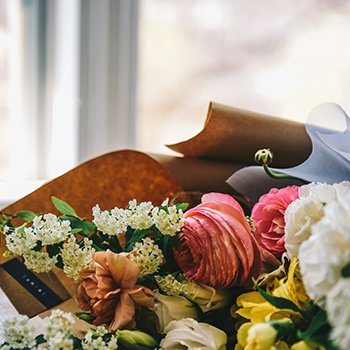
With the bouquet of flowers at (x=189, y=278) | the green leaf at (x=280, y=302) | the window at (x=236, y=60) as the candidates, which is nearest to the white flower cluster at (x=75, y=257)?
the bouquet of flowers at (x=189, y=278)

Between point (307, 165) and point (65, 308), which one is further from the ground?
point (307, 165)

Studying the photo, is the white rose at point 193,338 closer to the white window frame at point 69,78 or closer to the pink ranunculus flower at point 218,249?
the pink ranunculus flower at point 218,249

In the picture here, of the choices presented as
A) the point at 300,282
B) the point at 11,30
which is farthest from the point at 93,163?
the point at 11,30

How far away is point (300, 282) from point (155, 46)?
3.54 feet

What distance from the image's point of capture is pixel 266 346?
132 mm

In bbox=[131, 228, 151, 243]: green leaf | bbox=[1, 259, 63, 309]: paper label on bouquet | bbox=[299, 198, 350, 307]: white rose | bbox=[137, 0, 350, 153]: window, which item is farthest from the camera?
bbox=[137, 0, 350, 153]: window

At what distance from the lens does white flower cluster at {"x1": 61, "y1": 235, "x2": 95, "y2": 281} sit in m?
0.20

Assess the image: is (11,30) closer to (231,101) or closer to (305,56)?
(231,101)

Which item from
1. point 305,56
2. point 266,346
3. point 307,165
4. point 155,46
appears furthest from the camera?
point 155,46

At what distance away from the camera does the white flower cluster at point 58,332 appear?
0.47ft

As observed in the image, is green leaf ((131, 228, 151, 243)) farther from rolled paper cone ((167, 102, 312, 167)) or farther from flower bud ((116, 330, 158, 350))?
rolled paper cone ((167, 102, 312, 167))

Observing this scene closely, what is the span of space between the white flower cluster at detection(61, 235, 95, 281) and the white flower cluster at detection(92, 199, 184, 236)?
17mm

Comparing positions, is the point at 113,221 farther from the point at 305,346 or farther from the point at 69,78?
the point at 69,78

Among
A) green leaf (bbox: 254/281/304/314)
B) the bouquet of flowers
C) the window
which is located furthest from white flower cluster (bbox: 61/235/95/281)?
the window
